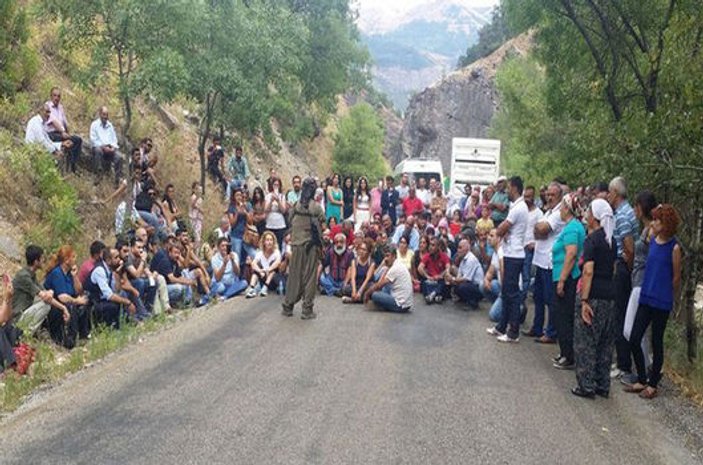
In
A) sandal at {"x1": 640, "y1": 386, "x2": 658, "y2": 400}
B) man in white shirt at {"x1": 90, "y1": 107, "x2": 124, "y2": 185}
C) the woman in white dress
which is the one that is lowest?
sandal at {"x1": 640, "y1": 386, "x2": 658, "y2": 400}

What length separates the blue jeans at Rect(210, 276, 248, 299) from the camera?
13500 millimetres

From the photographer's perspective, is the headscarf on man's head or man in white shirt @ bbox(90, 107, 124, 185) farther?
man in white shirt @ bbox(90, 107, 124, 185)

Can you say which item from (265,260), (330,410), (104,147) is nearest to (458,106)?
(104,147)

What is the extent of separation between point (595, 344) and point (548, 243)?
228 cm

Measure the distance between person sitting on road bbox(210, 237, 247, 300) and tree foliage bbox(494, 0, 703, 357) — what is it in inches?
246

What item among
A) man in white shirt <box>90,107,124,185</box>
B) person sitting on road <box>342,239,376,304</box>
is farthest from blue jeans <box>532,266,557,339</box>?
man in white shirt <box>90,107,124,185</box>

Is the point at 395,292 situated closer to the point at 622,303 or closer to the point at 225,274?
the point at 225,274

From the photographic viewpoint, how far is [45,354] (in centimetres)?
898

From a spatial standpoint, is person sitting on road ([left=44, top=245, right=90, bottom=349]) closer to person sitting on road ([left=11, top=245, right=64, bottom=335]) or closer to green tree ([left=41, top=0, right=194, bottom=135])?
person sitting on road ([left=11, top=245, right=64, bottom=335])

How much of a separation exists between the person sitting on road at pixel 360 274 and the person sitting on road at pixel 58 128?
6.25 m

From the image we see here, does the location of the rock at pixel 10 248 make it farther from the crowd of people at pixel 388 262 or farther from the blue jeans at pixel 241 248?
the blue jeans at pixel 241 248

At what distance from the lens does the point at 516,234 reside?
9.91 m

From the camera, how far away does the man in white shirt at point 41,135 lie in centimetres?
1401

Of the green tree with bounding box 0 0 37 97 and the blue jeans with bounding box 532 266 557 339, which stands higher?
the green tree with bounding box 0 0 37 97
